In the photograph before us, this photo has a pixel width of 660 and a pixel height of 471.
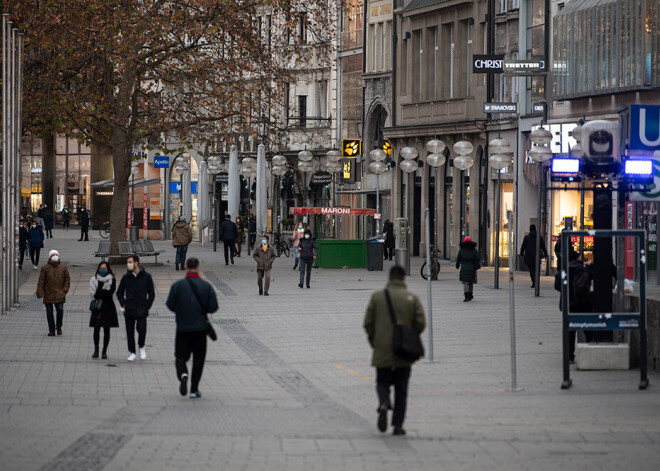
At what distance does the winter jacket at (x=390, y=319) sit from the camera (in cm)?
1289

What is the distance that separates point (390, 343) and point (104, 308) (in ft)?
27.2

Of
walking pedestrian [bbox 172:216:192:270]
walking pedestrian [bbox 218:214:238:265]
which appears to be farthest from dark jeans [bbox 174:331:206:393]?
walking pedestrian [bbox 218:214:238:265]

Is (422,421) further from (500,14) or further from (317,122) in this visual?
(317,122)

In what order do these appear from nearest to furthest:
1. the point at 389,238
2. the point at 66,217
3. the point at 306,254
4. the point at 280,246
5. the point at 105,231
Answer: the point at 306,254, the point at 389,238, the point at 280,246, the point at 105,231, the point at 66,217

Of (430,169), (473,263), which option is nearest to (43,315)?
(473,263)

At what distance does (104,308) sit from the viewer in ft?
66.5

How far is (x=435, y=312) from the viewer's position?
2786 centimetres

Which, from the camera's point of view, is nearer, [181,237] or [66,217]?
[181,237]

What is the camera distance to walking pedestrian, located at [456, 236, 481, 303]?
99.5ft

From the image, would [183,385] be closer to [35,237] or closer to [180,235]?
[180,235]

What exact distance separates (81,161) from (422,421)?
3363 inches

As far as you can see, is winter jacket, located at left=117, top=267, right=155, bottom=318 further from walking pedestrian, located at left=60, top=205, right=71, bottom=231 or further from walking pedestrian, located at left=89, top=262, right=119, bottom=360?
walking pedestrian, located at left=60, top=205, right=71, bottom=231

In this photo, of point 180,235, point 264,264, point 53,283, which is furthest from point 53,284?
point 180,235

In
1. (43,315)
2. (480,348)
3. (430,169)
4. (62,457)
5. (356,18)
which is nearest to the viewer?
(62,457)
